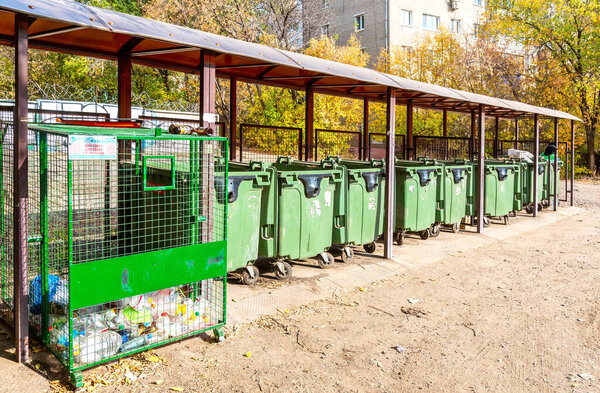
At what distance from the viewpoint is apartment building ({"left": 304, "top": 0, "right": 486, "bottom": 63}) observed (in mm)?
29516

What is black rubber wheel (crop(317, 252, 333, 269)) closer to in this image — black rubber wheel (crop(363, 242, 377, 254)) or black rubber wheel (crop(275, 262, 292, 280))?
black rubber wheel (crop(275, 262, 292, 280))

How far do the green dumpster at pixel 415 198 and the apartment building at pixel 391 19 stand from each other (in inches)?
821

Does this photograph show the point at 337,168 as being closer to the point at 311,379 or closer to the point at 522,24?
the point at 311,379

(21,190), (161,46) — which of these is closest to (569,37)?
(161,46)

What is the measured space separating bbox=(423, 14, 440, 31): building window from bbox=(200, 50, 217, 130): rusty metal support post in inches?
1159

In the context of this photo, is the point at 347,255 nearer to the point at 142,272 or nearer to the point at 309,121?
the point at 309,121

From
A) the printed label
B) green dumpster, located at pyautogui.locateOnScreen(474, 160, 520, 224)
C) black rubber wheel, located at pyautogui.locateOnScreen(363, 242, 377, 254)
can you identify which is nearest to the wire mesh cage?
the printed label

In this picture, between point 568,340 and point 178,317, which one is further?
point 568,340

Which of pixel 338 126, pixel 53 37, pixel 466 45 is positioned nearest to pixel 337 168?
pixel 53 37

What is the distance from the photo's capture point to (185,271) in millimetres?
4023

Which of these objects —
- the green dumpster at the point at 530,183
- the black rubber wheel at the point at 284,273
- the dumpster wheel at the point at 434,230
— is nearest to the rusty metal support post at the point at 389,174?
the black rubber wheel at the point at 284,273

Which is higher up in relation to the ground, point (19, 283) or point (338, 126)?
point (338, 126)

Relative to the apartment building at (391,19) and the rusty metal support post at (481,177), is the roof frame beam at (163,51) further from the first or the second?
the apartment building at (391,19)

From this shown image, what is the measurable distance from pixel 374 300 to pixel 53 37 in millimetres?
4432
